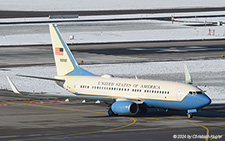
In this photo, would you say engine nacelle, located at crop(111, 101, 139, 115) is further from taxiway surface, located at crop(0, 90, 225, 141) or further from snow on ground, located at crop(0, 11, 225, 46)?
snow on ground, located at crop(0, 11, 225, 46)

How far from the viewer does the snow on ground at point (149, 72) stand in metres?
78.1

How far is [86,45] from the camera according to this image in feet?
437

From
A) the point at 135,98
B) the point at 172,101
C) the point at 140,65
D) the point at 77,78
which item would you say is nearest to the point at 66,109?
the point at 77,78

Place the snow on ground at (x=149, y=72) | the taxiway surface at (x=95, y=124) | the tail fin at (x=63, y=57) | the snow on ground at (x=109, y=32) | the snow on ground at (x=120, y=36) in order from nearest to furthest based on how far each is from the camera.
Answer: the taxiway surface at (x=95, y=124) → the tail fin at (x=63, y=57) → the snow on ground at (x=149, y=72) → the snow on ground at (x=120, y=36) → the snow on ground at (x=109, y=32)

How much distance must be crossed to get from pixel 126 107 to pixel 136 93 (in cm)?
237

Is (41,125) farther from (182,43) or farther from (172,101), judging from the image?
(182,43)

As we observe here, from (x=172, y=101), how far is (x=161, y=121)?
2226mm

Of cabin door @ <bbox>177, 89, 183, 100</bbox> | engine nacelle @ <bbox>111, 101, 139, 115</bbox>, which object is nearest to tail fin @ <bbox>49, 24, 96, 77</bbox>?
engine nacelle @ <bbox>111, 101, 139, 115</bbox>

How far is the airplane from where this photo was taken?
2143 inches

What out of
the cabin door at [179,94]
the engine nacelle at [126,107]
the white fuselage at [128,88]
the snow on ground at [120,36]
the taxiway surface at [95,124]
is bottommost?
the taxiway surface at [95,124]

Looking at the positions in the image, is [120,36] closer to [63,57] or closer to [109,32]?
[109,32]

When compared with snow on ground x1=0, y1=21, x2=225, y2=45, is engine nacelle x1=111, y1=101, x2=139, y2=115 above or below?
below

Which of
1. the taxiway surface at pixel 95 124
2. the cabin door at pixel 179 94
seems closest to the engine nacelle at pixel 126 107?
the taxiway surface at pixel 95 124

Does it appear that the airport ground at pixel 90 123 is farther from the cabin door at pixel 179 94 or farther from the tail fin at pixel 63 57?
the tail fin at pixel 63 57
